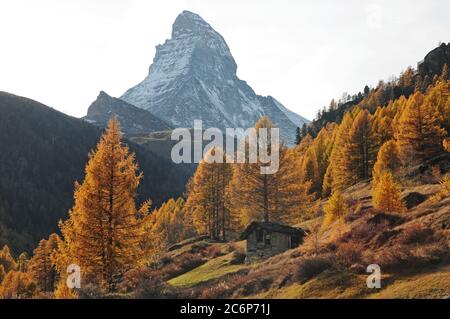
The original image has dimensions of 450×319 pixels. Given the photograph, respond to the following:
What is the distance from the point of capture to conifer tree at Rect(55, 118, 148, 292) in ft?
88.7

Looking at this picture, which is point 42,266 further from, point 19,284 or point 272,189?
point 272,189

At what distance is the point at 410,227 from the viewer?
22750 mm

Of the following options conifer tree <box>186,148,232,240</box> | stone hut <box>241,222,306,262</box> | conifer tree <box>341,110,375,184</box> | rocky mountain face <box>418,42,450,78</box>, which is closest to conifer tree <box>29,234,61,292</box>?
conifer tree <box>186,148,232,240</box>

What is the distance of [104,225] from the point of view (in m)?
27.5

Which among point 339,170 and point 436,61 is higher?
point 436,61

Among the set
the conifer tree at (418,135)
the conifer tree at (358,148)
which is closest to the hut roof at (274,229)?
the conifer tree at (418,135)

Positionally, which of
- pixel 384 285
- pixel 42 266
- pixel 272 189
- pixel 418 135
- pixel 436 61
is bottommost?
pixel 384 285

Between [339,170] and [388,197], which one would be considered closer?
[388,197]

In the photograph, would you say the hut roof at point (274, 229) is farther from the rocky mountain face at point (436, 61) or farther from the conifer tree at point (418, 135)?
the rocky mountain face at point (436, 61)

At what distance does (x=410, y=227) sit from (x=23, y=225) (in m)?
171

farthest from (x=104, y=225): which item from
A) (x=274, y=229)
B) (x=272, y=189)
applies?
(x=272, y=189)

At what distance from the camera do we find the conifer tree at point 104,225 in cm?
2705
